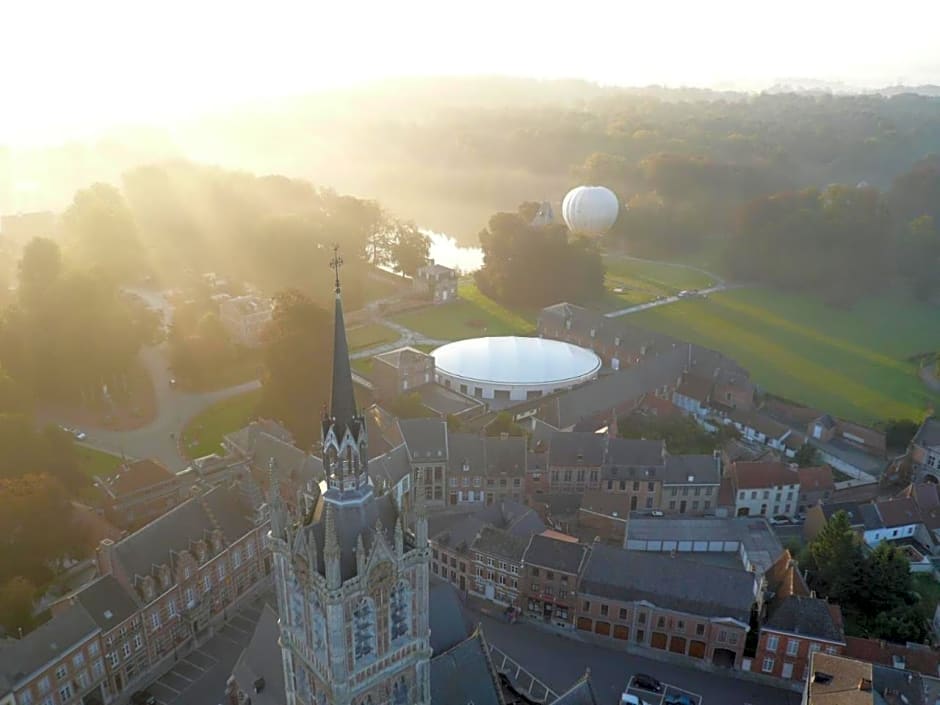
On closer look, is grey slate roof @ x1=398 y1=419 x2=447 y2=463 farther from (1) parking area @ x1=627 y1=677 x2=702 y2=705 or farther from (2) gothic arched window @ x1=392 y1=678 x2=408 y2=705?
(2) gothic arched window @ x1=392 y1=678 x2=408 y2=705

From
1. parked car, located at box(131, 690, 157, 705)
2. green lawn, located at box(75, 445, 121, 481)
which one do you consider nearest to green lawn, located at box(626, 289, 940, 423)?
green lawn, located at box(75, 445, 121, 481)

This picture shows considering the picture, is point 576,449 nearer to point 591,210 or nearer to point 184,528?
point 184,528

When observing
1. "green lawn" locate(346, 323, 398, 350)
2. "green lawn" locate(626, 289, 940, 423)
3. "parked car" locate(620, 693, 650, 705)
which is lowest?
"parked car" locate(620, 693, 650, 705)

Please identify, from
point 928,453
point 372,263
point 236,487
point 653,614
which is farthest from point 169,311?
point 928,453

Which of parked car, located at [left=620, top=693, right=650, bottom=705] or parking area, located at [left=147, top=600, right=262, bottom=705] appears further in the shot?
parking area, located at [left=147, top=600, right=262, bottom=705]

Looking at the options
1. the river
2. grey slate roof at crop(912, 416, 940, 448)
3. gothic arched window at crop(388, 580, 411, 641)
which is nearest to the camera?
gothic arched window at crop(388, 580, 411, 641)

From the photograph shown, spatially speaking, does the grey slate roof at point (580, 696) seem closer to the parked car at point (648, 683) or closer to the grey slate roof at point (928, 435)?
the parked car at point (648, 683)

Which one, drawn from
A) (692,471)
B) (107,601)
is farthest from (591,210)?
(107,601)
